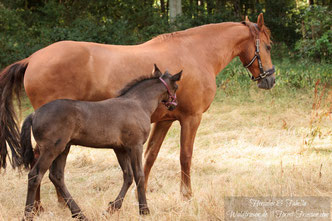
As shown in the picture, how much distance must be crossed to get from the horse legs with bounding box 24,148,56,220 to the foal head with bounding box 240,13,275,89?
10.4ft

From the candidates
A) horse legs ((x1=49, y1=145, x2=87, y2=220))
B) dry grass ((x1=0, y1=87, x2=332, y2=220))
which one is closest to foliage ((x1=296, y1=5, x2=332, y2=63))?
dry grass ((x1=0, y1=87, x2=332, y2=220))

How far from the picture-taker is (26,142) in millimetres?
4074

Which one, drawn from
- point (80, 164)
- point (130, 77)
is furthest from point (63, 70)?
point (80, 164)

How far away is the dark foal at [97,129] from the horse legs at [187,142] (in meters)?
0.74

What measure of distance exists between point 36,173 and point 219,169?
336 cm

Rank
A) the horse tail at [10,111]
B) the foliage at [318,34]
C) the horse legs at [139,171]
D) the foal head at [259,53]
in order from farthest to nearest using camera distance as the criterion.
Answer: the foliage at [318,34], the foal head at [259,53], the horse tail at [10,111], the horse legs at [139,171]

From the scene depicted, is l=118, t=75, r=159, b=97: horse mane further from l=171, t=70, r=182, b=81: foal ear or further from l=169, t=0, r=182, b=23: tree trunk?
l=169, t=0, r=182, b=23: tree trunk

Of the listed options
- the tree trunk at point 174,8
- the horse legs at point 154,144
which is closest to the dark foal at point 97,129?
the horse legs at point 154,144

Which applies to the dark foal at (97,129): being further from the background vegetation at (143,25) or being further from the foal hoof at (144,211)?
the background vegetation at (143,25)

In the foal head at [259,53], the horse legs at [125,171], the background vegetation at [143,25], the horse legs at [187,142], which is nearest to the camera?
the horse legs at [125,171]

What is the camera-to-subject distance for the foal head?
5.78 meters

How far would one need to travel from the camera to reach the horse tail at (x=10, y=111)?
4543mm

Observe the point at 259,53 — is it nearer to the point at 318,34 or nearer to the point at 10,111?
the point at 10,111

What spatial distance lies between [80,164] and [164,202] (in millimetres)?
2841
